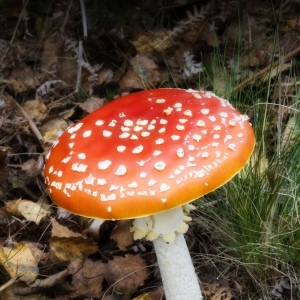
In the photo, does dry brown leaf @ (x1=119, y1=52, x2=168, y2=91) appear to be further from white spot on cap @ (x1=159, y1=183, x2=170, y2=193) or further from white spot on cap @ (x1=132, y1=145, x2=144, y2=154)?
white spot on cap @ (x1=159, y1=183, x2=170, y2=193)

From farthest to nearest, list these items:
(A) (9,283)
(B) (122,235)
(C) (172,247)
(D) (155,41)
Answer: (D) (155,41) < (B) (122,235) < (A) (9,283) < (C) (172,247)

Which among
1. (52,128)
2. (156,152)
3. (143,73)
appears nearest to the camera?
(156,152)

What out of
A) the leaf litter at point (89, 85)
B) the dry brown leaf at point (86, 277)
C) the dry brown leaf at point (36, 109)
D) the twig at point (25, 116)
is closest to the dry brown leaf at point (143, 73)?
the leaf litter at point (89, 85)

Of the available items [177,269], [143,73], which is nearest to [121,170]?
[177,269]

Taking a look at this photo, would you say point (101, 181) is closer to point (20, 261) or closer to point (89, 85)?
point (20, 261)

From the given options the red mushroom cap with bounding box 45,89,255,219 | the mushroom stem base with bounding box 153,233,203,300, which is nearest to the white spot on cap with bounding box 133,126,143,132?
the red mushroom cap with bounding box 45,89,255,219

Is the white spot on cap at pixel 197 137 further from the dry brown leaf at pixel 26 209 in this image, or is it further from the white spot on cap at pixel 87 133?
the dry brown leaf at pixel 26 209
